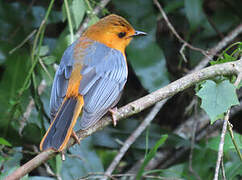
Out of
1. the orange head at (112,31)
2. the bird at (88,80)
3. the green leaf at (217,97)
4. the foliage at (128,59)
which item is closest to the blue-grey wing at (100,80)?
the bird at (88,80)

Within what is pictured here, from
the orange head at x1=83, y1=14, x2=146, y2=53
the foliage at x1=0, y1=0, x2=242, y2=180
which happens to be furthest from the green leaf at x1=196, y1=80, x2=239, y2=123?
the orange head at x1=83, y1=14, x2=146, y2=53

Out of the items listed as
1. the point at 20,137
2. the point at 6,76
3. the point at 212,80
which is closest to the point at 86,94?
the point at 212,80

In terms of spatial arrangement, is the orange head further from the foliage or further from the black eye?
the foliage

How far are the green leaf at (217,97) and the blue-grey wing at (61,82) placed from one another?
3.86 ft

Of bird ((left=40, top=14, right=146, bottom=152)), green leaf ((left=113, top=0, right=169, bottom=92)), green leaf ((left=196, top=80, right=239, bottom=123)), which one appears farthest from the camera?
green leaf ((left=113, top=0, right=169, bottom=92))

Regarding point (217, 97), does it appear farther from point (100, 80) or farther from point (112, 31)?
point (112, 31)

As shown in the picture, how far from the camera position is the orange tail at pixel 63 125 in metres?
2.76

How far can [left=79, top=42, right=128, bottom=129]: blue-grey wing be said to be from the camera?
3.16 metres

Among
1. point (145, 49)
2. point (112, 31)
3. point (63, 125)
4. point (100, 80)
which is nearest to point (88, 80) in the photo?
point (100, 80)

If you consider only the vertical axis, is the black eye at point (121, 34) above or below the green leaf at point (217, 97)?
above

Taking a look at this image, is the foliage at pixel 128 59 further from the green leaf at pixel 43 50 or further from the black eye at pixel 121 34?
the black eye at pixel 121 34

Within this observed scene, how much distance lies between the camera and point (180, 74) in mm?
5039

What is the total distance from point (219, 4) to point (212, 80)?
8.59 feet

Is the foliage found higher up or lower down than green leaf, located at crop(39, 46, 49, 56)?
lower down
